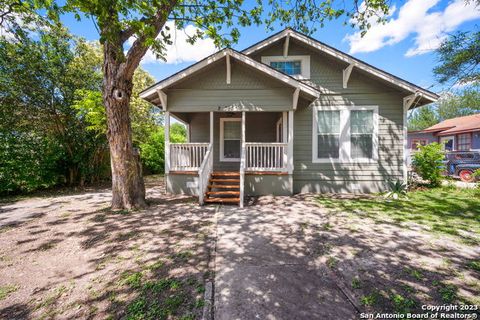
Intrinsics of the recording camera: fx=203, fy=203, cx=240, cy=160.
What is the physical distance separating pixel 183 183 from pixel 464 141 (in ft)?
74.9

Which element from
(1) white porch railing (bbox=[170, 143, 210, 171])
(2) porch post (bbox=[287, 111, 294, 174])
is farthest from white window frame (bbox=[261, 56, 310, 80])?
(1) white porch railing (bbox=[170, 143, 210, 171])

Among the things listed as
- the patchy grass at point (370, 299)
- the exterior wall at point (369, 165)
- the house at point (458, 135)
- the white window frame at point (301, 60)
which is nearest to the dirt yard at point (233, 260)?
the patchy grass at point (370, 299)

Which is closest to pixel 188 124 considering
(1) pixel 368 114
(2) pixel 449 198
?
(1) pixel 368 114

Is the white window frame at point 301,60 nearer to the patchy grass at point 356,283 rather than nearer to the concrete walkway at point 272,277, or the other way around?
the concrete walkway at point 272,277

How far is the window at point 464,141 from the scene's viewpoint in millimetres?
16188

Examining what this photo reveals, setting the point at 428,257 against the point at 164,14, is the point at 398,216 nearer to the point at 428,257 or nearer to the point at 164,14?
the point at 428,257

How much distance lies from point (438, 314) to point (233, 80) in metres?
6.57

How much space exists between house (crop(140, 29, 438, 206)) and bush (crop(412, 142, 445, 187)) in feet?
4.65

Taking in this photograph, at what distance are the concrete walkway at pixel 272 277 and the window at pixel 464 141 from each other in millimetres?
20957

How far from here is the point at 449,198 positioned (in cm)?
620

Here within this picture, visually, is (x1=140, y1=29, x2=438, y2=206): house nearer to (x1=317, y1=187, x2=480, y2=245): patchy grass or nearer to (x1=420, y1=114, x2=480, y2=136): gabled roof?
(x1=317, y1=187, x2=480, y2=245): patchy grass

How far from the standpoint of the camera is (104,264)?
276 cm

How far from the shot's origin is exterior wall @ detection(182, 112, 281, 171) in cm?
850

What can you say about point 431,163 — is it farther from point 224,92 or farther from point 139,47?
point 139,47
